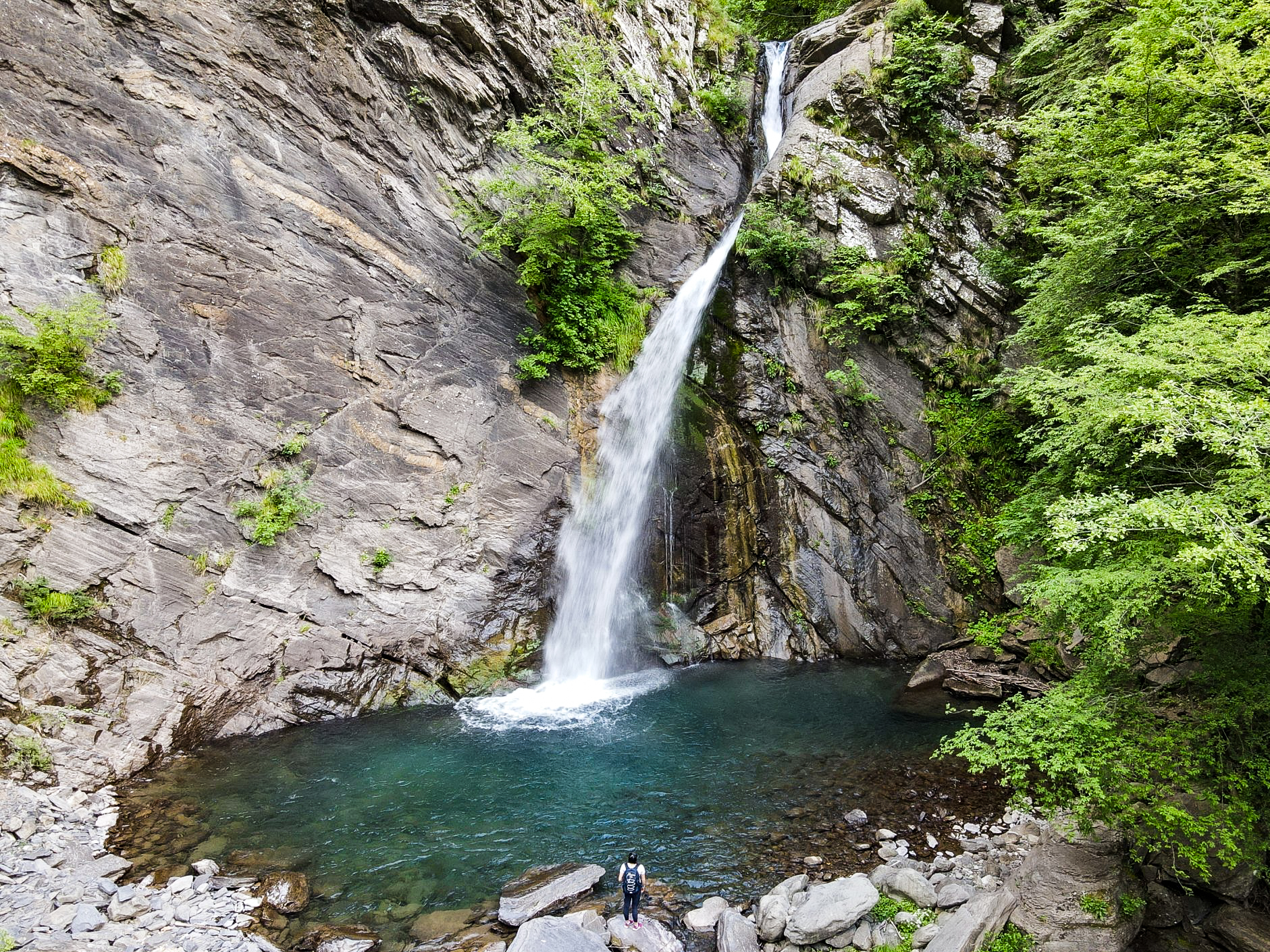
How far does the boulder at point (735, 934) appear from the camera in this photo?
5.50 meters

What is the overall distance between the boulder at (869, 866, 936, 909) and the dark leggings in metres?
2.47

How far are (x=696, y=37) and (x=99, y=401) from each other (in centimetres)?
2186

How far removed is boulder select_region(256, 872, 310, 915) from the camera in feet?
19.9

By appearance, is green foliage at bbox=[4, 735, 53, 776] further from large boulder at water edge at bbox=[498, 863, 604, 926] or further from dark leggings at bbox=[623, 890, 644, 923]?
dark leggings at bbox=[623, 890, 644, 923]

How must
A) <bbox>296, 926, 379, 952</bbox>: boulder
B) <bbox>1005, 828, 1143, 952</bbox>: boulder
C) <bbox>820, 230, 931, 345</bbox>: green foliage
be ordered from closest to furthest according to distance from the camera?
<bbox>1005, 828, 1143, 952</bbox>: boulder < <bbox>296, 926, 379, 952</bbox>: boulder < <bbox>820, 230, 931, 345</bbox>: green foliage

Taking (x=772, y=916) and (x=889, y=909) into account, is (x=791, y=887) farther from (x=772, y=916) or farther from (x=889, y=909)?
(x=889, y=909)

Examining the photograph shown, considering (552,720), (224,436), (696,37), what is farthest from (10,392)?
(696,37)

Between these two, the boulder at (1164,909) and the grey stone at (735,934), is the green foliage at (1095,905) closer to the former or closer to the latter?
the boulder at (1164,909)

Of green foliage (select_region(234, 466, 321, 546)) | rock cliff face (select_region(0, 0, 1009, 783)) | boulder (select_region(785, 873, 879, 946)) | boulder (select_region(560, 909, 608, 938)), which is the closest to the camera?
boulder (select_region(785, 873, 879, 946))

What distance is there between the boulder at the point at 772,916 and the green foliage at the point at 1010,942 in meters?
1.71

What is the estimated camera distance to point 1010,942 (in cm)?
519

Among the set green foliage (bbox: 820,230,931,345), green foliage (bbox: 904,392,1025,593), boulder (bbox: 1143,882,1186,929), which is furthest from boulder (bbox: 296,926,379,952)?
green foliage (bbox: 820,230,931,345)

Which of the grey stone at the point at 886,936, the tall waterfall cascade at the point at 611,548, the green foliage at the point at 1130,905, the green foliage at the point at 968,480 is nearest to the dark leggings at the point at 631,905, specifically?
the grey stone at the point at 886,936

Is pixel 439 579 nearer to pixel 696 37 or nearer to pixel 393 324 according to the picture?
pixel 393 324
